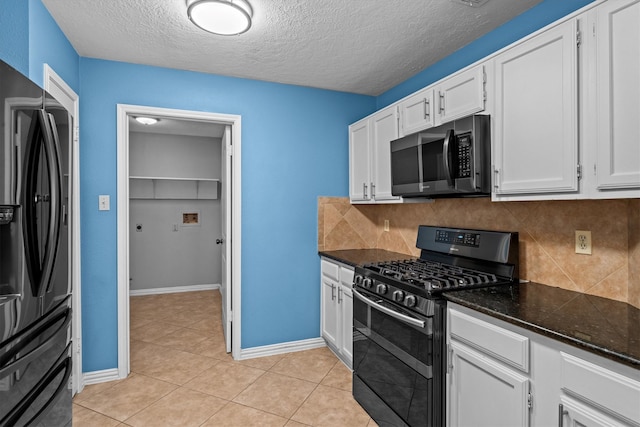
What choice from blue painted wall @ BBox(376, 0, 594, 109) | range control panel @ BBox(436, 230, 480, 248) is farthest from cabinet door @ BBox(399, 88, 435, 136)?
range control panel @ BBox(436, 230, 480, 248)

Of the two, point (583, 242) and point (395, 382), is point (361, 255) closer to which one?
point (395, 382)

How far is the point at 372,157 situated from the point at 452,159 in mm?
1040

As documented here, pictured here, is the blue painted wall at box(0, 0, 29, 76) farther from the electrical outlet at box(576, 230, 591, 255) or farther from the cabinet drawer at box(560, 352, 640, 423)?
the electrical outlet at box(576, 230, 591, 255)

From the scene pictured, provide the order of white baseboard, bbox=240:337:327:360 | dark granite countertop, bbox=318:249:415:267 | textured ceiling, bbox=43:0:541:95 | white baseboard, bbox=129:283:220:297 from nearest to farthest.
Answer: textured ceiling, bbox=43:0:541:95 → dark granite countertop, bbox=318:249:415:267 → white baseboard, bbox=240:337:327:360 → white baseboard, bbox=129:283:220:297

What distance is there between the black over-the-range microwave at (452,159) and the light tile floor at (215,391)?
1.51 metres

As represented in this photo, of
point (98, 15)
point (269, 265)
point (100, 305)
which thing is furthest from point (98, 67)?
point (269, 265)

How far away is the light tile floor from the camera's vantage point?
2176mm

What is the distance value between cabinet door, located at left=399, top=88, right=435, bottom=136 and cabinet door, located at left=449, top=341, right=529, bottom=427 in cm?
139

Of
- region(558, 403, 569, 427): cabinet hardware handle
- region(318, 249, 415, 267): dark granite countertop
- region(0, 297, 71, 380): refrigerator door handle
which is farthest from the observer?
region(318, 249, 415, 267): dark granite countertop

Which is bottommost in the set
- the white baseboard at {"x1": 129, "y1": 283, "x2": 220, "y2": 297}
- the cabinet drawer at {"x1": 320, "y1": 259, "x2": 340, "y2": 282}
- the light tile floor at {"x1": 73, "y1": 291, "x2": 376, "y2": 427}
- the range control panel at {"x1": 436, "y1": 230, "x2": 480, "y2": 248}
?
the light tile floor at {"x1": 73, "y1": 291, "x2": 376, "y2": 427}

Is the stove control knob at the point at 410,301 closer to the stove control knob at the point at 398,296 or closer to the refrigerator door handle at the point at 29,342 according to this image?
the stove control knob at the point at 398,296

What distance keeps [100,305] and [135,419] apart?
35.6 inches

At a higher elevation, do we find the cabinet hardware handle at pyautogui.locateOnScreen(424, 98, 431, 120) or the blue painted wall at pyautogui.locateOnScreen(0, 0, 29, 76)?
the blue painted wall at pyautogui.locateOnScreen(0, 0, 29, 76)

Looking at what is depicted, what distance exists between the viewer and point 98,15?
204cm
